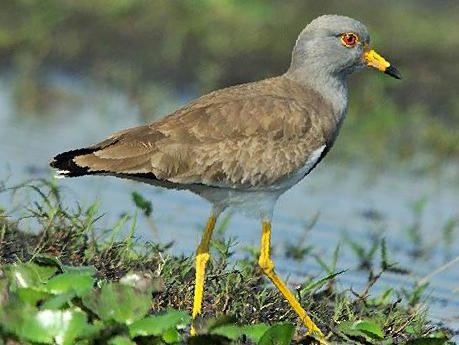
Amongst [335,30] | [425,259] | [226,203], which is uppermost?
[335,30]

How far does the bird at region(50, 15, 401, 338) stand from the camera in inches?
228

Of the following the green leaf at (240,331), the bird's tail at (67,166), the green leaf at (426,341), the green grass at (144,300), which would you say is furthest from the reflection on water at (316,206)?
the green leaf at (240,331)

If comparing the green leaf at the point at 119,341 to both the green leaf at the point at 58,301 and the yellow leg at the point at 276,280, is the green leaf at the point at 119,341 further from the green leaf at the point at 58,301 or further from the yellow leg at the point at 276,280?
the yellow leg at the point at 276,280

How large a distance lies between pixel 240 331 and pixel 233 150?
1392 mm

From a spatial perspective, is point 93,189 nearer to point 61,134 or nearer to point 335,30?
point 61,134

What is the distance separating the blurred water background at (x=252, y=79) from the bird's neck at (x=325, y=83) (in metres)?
1.03

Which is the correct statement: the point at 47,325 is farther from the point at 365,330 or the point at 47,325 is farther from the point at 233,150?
the point at 233,150

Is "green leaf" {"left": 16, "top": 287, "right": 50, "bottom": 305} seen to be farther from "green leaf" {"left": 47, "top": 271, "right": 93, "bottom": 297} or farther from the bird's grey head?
the bird's grey head

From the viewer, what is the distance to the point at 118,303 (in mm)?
4672

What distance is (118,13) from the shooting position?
13125 mm

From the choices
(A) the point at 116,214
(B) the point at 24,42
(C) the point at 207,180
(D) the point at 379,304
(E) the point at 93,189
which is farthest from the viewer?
(B) the point at 24,42

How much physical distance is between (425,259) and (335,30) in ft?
6.38

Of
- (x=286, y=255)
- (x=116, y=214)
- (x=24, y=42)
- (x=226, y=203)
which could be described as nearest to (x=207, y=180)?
(x=226, y=203)

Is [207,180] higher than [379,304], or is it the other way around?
[207,180]
